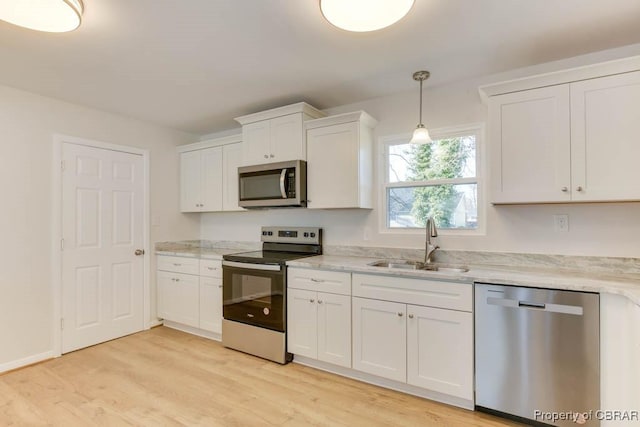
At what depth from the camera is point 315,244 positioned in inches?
130

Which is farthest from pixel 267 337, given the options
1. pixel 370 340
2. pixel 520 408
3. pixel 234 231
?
pixel 520 408

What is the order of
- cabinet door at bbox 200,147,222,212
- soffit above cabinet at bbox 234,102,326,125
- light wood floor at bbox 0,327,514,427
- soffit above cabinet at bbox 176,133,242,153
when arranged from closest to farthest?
light wood floor at bbox 0,327,514,427, soffit above cabinet at bbox 234,102,326,125, soffit above cabinet at bbox 176,133,242,153, cabinet door at bbox 200,147,222,212

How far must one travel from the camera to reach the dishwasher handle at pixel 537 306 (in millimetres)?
1794

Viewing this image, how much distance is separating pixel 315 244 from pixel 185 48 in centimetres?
202

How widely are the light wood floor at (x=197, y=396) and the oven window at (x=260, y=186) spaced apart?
152 centimetres

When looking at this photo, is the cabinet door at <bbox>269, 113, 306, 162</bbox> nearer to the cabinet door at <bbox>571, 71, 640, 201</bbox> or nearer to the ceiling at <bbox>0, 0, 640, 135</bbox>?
the ceiling at <bbox>0, 0, 640, 135</bbox>

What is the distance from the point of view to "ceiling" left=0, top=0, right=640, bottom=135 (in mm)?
1780

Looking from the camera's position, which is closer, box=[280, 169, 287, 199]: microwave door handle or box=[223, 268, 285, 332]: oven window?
box=[223, 268, 285, 332]: oven window

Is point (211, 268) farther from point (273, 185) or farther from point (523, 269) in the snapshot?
point (523, 269)

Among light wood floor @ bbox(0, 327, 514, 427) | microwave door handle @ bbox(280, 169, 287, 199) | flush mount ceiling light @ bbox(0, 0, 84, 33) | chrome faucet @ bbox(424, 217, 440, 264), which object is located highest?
flush mount ceiling light @ bbox(0, 0, 84, 33)

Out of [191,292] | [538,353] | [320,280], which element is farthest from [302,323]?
[538,353]

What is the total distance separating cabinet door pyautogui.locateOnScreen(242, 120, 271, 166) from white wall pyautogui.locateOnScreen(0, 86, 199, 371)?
1593 mm

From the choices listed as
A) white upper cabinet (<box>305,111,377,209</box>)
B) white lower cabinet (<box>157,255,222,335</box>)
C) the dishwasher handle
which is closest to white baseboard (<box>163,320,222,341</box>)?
white lower cabinet (<box>157,255,222,335</box>)

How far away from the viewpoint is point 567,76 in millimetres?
2043
